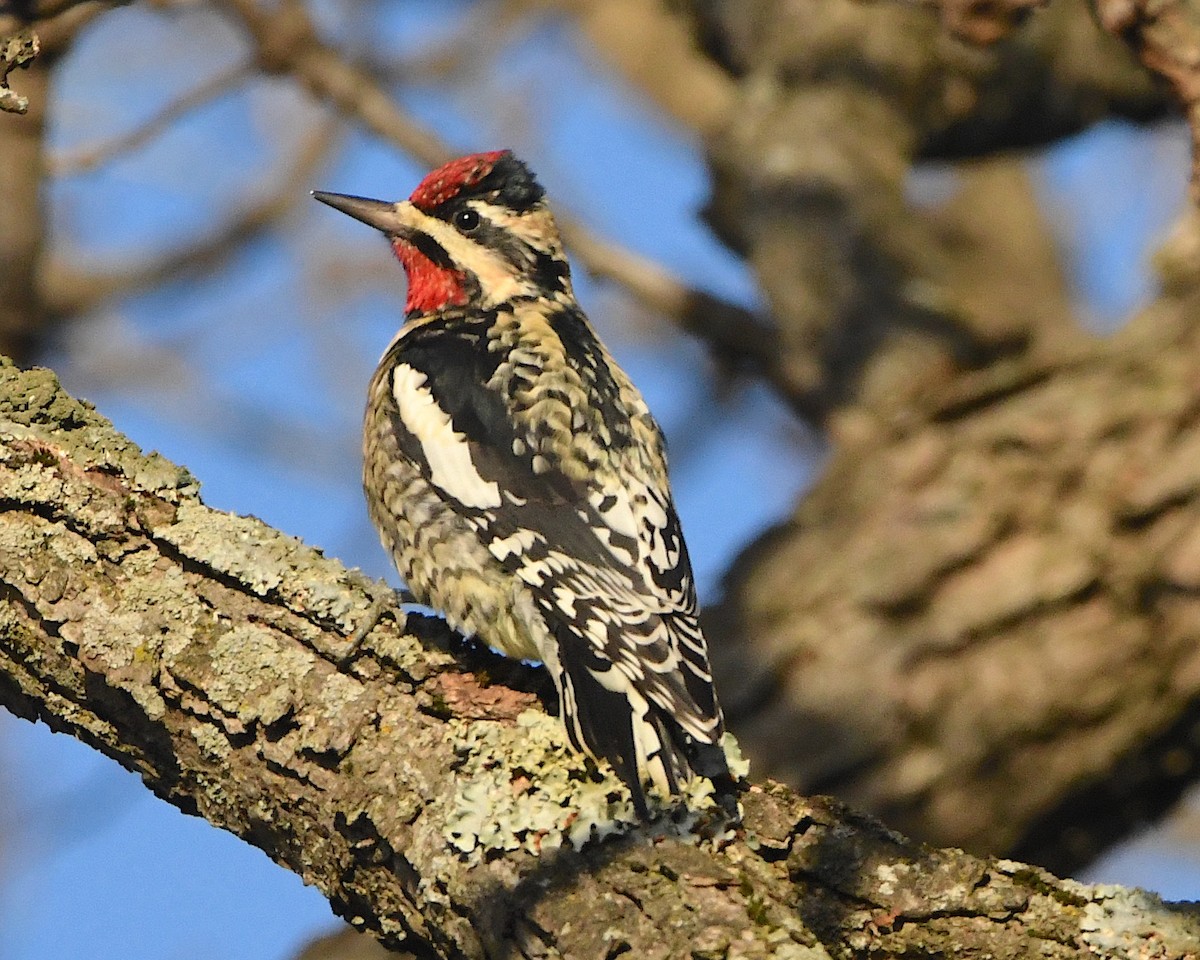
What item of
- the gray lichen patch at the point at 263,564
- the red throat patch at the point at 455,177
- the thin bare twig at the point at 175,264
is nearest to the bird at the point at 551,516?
the red throat patch at the point at 455,177

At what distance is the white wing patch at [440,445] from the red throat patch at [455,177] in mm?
854

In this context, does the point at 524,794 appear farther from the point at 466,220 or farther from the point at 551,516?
the point at 466,220

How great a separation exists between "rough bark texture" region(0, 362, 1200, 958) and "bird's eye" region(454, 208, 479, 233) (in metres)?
1.80

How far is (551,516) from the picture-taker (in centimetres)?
347

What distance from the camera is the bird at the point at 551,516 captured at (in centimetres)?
290

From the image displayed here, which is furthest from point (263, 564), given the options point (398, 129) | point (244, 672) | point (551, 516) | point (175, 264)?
point (175, 264)

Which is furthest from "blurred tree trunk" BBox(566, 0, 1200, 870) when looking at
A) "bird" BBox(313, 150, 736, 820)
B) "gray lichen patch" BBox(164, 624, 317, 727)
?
"gray lichen patch" BBox(164, 624, 317, 727)

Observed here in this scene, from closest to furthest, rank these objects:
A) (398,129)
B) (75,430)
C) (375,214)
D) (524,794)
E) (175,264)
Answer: (524,794), (75,430), (375,214), (398,129), (175,264)

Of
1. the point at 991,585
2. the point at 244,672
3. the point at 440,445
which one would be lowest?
the point at 244,672

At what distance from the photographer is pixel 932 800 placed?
13.6ft

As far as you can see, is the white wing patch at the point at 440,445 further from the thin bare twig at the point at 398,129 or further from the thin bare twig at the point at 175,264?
the thin bare twig at the point at 175,264

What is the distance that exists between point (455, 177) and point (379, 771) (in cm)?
233

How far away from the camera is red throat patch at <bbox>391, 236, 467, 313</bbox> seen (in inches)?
178

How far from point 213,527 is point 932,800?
2138 mm
